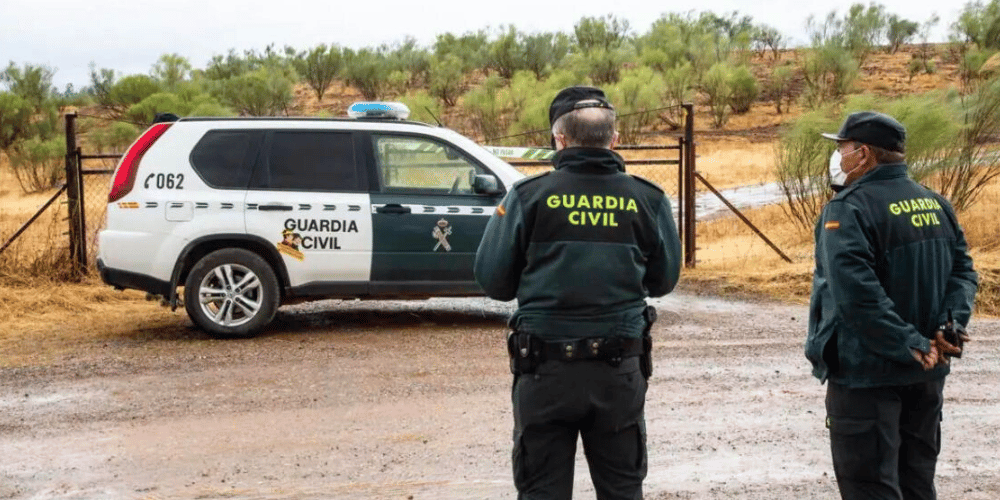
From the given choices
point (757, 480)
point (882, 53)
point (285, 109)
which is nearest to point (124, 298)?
point (757, 480)

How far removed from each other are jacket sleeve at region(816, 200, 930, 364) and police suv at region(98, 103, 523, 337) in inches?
241

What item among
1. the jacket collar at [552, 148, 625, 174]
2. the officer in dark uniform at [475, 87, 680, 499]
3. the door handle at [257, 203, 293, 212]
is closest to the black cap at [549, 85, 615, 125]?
the officer in dark uniform at [475, 87, 680, 499]

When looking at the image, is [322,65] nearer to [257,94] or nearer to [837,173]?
[257,94]

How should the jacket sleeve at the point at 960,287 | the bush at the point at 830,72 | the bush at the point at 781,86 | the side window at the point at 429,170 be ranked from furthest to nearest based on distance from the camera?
1. the bush at the point at 781,86
2. the bush at the point at 830,72
3. the side window at the point at 429,170
4. the jacket sleeve at the point at 960,287

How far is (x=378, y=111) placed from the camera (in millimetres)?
11367

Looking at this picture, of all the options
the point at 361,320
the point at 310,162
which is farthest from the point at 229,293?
the point at 361,320

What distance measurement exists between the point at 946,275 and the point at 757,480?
1.87 metres

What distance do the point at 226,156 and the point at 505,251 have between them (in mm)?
6868

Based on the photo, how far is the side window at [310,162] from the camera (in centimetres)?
1080

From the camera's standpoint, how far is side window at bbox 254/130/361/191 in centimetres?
1080

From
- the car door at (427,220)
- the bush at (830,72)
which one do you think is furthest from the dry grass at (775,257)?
the bush at (830,72)

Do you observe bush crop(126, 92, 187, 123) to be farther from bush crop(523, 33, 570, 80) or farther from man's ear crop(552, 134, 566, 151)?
man's ear crop(552, 134, 566, 151)

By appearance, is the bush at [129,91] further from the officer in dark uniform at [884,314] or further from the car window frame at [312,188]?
the officer in dark uniform at [884,314]

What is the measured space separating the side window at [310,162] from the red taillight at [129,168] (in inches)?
36.0
